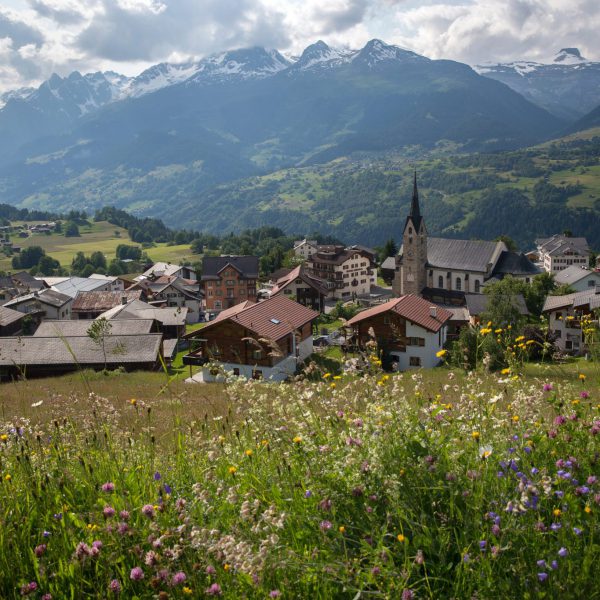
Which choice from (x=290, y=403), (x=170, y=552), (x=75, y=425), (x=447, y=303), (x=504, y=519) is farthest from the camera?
(x=447, y=303)

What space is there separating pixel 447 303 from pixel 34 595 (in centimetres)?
9642

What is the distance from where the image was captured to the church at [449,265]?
9575cm

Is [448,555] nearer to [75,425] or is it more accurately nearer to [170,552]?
[170,552]

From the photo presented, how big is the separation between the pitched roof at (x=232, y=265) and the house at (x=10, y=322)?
122 feet

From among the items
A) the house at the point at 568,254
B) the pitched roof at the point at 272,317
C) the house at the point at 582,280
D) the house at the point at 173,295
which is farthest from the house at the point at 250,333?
the house at the point at 568,254

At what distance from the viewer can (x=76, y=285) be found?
113000mm

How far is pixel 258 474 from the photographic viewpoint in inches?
206

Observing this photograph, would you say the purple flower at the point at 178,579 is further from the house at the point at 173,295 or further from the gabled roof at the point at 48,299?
the house at the point at 173,295

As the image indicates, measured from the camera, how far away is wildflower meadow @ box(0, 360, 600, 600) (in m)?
3.69

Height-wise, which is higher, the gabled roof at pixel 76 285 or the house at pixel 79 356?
the house at pixel 79 356

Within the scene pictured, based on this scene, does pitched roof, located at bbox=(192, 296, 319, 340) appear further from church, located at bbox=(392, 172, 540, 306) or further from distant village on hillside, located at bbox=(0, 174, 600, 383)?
church, located at bbox=(392, 172, 540, 306)

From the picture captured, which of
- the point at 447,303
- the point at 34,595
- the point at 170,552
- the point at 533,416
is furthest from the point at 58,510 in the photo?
the point at 447,303

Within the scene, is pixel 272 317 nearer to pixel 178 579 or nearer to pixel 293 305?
pixel 293 305

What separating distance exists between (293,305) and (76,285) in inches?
3210
